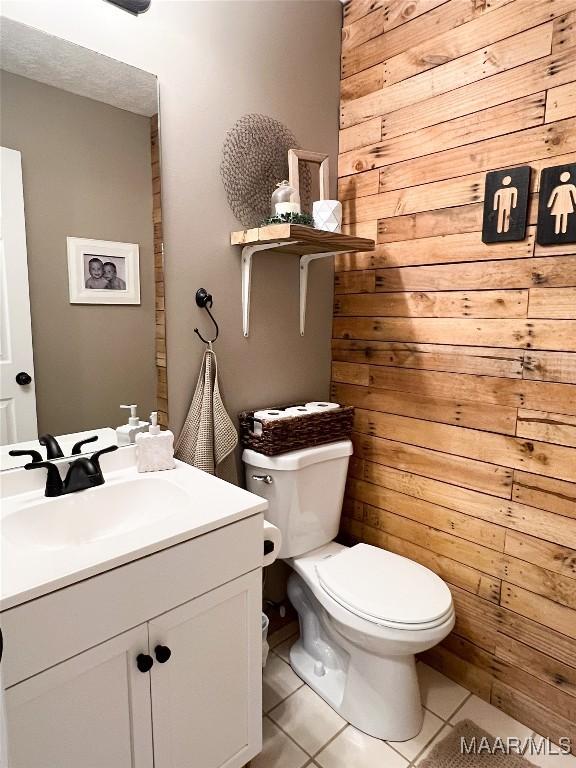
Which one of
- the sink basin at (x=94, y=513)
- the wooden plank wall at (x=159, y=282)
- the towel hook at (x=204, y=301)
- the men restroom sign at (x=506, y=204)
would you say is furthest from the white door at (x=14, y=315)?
the men restroom sign at (x=506, y=204)

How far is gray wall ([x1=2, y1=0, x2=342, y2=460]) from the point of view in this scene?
1.35m

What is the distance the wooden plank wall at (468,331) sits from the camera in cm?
140

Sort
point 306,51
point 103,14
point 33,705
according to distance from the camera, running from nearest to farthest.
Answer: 1. point 33,705
2. point 103,14
3. point 306,51

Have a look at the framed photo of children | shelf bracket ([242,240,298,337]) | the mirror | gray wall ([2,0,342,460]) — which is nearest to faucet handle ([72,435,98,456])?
the mirror

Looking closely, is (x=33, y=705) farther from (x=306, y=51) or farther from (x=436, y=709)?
(x=306, y=51)

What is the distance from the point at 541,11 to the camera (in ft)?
4.42

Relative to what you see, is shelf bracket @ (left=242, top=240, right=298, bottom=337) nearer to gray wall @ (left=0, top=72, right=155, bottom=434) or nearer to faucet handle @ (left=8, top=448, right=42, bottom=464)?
gray wall @ (left=0, top=72, right=155, bottom=434)

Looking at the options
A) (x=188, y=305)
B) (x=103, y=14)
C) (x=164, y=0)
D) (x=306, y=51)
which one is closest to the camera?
(x=103, y=14)

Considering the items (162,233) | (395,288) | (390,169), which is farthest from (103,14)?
(395,288)

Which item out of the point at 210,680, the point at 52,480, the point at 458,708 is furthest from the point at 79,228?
the point at 458,708

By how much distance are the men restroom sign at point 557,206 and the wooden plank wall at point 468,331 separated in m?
0.04

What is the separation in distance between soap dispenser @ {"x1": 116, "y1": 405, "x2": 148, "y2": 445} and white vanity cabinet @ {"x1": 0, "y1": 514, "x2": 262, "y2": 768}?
19.4 inches

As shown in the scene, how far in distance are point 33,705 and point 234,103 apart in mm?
1725

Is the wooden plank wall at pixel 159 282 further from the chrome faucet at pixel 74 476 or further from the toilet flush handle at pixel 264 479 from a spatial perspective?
the toilet flush handle at pixel 264 479
